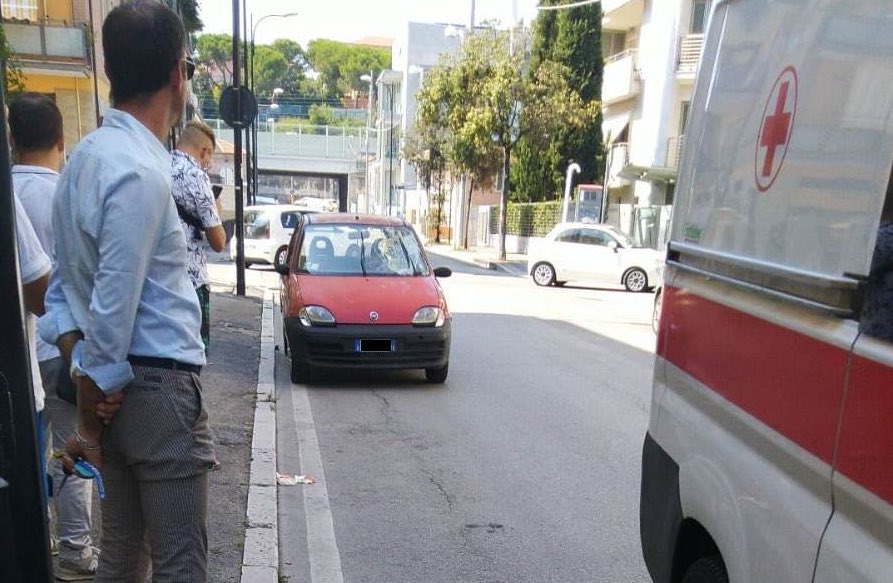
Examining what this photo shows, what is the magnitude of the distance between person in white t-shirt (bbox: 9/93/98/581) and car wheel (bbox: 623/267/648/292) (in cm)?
1690

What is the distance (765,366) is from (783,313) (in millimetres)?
158

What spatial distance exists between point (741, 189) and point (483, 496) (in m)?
3.36

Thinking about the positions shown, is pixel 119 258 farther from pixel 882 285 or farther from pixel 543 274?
pixel 543 274

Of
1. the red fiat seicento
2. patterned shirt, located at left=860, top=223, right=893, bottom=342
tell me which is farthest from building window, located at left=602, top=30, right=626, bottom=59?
patterned shirt, located at left=860, top=223, right=893, bottom=342

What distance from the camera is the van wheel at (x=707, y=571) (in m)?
2.21

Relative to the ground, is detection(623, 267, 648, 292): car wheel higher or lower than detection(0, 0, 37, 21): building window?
lower

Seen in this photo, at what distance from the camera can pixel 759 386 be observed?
1.97 m

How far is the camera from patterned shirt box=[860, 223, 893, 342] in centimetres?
149

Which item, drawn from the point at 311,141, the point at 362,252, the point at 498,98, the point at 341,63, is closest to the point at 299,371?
the point at 362,252

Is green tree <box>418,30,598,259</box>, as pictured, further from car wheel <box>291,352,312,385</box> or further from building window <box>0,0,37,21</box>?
car wheel <box>291,352,312,385</box>

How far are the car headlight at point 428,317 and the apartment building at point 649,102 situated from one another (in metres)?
17.7

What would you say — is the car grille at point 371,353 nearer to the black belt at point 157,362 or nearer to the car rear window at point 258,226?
the black belt at point 157,362

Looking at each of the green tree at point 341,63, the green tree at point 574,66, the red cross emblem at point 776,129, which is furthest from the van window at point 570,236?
the green tree at point 341,63

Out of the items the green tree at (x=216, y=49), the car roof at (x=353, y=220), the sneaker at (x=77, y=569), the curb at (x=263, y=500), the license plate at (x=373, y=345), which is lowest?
the curb at (x=263, y=500)
